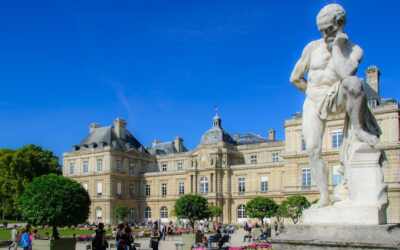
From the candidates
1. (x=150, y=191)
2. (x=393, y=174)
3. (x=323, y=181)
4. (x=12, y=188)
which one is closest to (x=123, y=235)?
(x=323, y=181)

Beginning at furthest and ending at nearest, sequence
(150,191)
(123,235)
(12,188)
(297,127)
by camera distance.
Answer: (150,191), (12,188), (297,127), (123,235)

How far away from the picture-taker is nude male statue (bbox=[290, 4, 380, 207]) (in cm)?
570

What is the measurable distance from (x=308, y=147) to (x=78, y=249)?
20313 millimetres

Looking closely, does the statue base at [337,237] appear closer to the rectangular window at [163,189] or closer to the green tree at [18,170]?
the green tree at [18,170]

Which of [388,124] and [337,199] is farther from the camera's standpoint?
[388,124]

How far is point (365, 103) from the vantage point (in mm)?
5707

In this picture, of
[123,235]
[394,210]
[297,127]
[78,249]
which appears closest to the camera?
[123,235]

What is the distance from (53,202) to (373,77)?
98.7 ft

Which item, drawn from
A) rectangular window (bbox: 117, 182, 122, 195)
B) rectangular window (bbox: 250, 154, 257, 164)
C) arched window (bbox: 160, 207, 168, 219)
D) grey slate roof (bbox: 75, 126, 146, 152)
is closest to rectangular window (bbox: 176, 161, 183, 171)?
grey slate roof (bbox: 75, 126, 146, 152)

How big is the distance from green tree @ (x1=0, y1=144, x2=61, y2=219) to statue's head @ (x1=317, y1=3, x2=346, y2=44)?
45189 millimetres

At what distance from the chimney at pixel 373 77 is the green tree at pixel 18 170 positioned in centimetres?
2941

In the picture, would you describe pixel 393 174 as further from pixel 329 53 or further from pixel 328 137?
pixel 329 53

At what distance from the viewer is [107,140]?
6000cm

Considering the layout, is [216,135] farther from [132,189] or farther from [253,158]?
[132,189]
